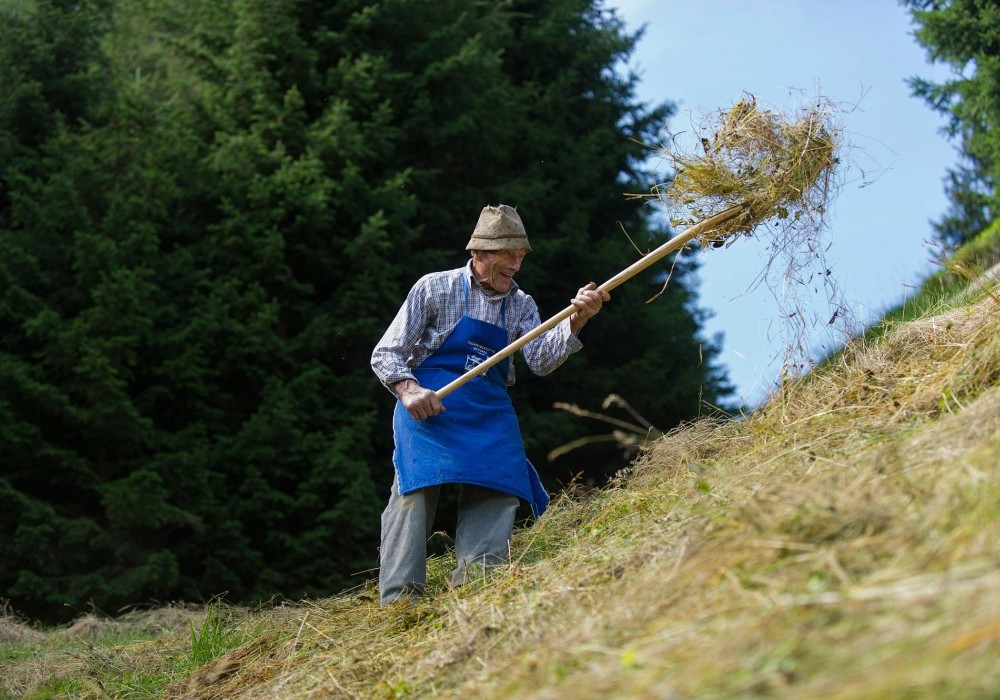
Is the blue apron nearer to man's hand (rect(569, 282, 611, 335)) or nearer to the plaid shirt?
the plaid shirt

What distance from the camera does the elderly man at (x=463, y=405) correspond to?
463 cm

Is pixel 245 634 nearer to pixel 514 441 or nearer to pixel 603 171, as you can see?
pixel 514 441

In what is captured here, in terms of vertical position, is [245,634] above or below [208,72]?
below

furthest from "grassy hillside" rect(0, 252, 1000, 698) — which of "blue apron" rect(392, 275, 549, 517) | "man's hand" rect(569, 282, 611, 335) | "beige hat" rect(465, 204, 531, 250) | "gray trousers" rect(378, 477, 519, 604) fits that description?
"beige hat" rect(465, 204, 531, 250)

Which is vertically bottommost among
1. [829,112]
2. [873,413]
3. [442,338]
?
[873,413]

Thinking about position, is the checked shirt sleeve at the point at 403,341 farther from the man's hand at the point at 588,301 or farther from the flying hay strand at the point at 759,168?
the flying hay strand at the point at 759,168

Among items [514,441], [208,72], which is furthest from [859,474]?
[208,72]

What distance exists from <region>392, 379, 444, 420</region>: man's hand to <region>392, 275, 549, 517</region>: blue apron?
0.14m

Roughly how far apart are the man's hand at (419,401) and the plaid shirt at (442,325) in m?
0.07

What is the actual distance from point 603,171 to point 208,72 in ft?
16.5

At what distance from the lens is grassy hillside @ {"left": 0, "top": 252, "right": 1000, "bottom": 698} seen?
224 centimetres

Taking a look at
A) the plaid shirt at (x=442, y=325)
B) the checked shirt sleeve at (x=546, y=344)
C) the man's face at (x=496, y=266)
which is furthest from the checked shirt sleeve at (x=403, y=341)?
the checked shirt sleeve at (x=546, y=344)

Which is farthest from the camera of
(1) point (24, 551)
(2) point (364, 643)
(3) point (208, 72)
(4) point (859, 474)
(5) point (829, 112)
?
(3) point (208, 72)

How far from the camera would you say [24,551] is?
358 inches
